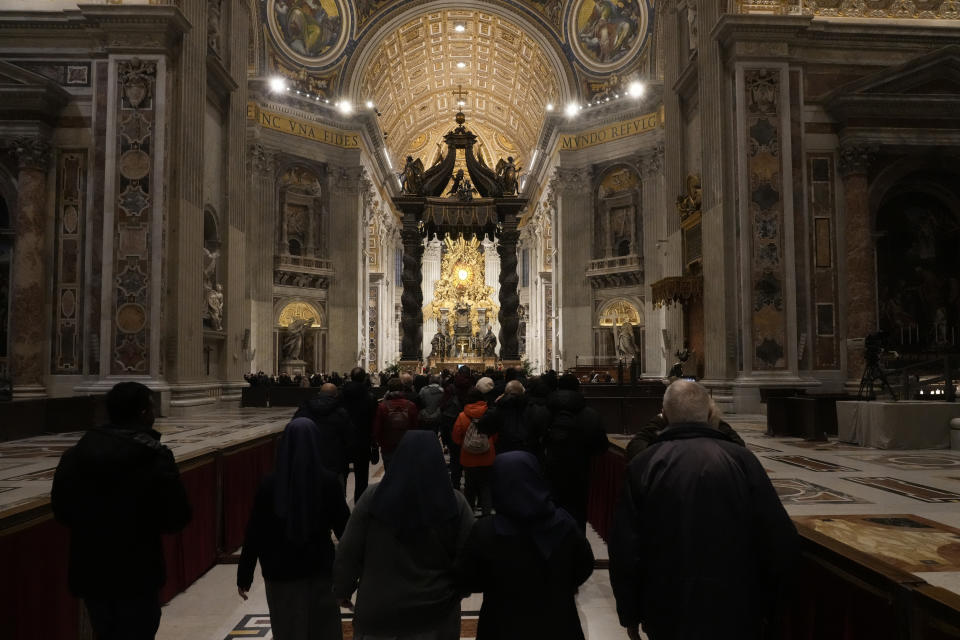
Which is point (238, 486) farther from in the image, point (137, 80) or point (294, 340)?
point (294, 340)

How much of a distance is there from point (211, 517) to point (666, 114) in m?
15.3

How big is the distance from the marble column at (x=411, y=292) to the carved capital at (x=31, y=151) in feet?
32.7

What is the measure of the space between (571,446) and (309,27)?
28.6m

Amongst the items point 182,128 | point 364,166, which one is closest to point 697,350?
point 182,128

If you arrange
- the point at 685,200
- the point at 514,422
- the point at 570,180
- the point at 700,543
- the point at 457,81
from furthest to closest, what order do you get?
1. the point at 457,81
2. the point at 570,180
3. the point at 685,200
4. the point at 514,422
5. the point at 700,543

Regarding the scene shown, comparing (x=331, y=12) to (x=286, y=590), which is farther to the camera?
(x=331, y=12)

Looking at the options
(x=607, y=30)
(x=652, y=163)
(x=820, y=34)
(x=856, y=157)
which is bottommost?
(x=856, y=157)

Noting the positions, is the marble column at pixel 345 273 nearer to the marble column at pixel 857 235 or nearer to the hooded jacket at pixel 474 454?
the marble column at pixel 857 235

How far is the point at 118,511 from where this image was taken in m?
2.71

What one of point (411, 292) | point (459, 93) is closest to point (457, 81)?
point (459, 93)

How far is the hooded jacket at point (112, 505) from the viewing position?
2.69m

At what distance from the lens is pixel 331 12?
3008cm

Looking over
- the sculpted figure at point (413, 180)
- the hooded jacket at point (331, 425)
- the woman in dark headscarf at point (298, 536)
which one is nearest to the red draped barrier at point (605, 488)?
the hooded jacket at point (331, 425)

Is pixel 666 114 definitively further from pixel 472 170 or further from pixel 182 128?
pixel 182 128
